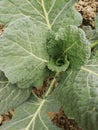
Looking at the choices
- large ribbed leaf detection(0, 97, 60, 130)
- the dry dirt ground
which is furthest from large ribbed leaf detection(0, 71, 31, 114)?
the dry dirt ground

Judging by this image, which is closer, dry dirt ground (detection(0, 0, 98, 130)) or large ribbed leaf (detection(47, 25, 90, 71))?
large ribbed leaf (detection(47, 25, 90, 71))

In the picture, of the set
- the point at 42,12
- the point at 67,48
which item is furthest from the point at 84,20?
the point at 67,48

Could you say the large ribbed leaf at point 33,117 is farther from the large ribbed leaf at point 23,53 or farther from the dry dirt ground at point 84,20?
the dry dirt ground at point 84,20

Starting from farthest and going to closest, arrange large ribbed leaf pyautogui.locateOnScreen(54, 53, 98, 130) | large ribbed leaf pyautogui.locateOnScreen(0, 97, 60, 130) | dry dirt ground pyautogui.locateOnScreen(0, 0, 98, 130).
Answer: dry dirt ground pyautogui.locateOnScreen(0, 0, 98, 130) < large ribbed leaf pyautogui.locateOnScreen(0, 97, 60, 130) < large ribbed leaf pyautogui.locateOnScreen(54, 53, 98, 130)

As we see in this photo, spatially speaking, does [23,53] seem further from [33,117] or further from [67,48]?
[33,117]

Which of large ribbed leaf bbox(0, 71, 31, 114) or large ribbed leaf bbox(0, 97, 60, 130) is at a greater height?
large ribbed leaf bbox(0, 71, 31, 114)

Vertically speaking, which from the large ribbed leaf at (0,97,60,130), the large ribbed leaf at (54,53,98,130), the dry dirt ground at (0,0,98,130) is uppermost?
the large ribbed leaf at (54,53,98,130)

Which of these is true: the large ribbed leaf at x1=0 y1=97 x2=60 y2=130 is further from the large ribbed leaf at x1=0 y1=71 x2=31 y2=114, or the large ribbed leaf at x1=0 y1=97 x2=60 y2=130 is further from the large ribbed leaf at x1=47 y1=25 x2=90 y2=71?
the large ribbed leaf at x1=47 y1=25 x2=90 y2=71
